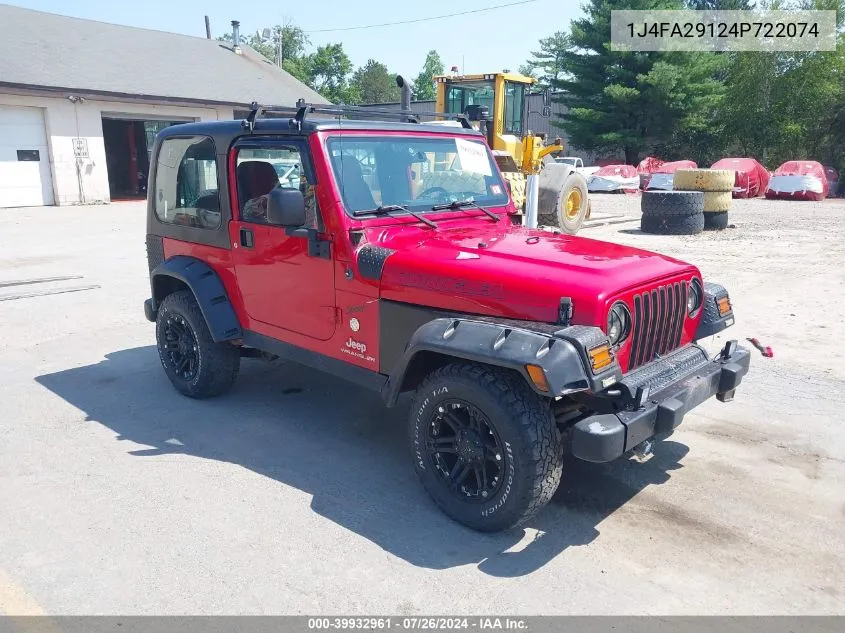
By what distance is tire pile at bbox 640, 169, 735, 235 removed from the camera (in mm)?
13570

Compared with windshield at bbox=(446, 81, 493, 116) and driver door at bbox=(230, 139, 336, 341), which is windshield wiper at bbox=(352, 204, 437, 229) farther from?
windshield at bbox=(446, 81, 493, 116)

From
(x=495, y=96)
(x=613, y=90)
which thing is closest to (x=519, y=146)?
(x=495, y=96)

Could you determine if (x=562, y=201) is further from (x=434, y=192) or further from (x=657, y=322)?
(x=657, y=322)

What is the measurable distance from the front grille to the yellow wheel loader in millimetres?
8834

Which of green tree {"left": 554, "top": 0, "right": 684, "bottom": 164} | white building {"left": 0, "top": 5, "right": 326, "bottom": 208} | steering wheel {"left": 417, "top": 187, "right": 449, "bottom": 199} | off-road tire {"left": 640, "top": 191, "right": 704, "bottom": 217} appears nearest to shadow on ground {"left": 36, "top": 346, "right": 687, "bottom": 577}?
steering wheel {"left": 417, "top": 187, "right": 449, "bottom": 199}

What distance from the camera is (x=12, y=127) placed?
786 inches

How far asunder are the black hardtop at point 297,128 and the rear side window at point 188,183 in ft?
0.27

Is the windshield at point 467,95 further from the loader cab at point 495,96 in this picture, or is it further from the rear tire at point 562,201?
the rear tire at point 562,201

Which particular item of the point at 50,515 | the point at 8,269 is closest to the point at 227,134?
the point at 50,515

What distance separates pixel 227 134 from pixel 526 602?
138 inches

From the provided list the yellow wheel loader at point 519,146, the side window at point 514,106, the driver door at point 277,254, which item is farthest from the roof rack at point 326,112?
the side window at point 514,106

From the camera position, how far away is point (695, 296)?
13.6ft

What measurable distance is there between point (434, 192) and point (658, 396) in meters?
1.95

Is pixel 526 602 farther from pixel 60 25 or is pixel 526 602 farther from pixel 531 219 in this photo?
pixel 60 25
